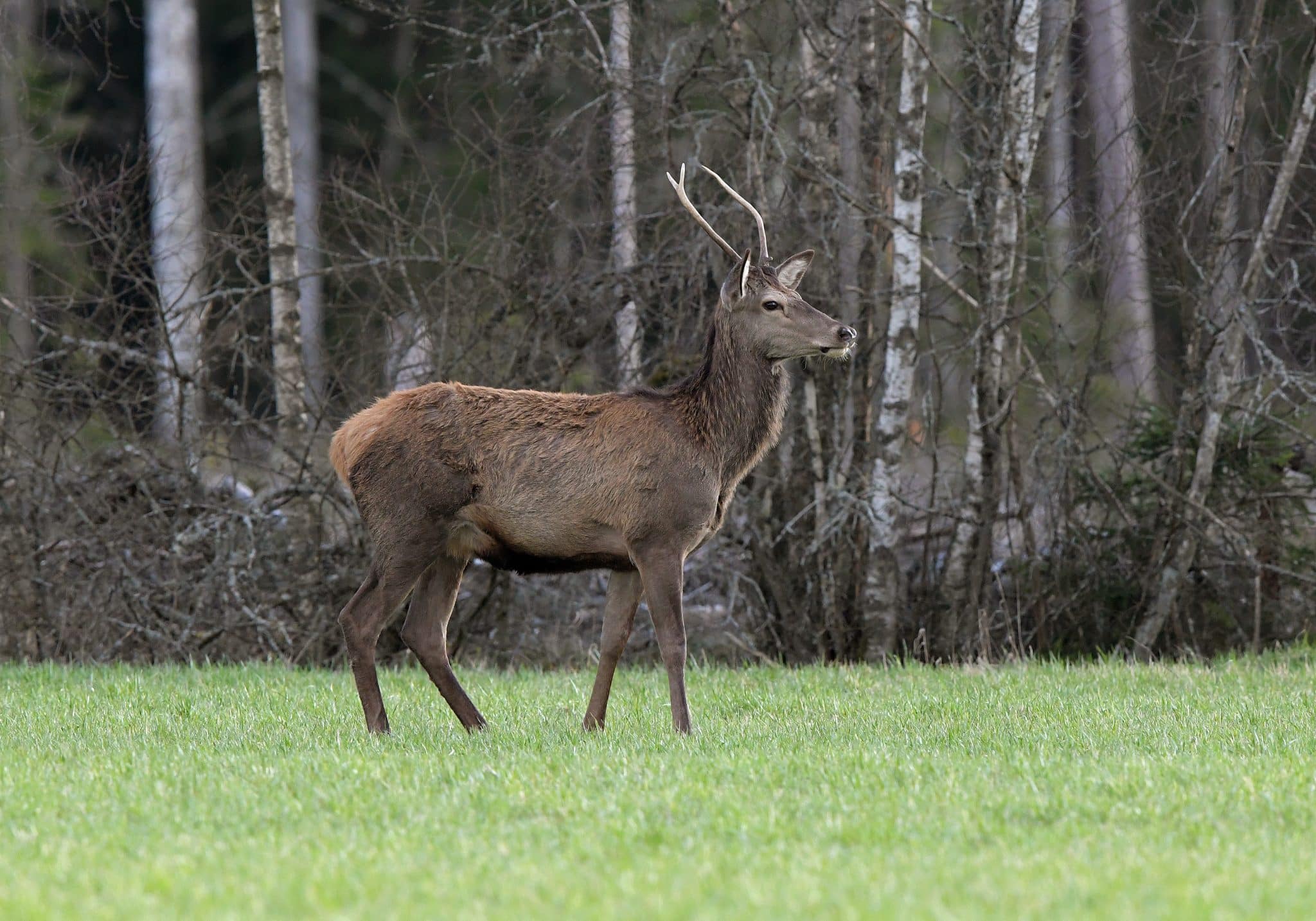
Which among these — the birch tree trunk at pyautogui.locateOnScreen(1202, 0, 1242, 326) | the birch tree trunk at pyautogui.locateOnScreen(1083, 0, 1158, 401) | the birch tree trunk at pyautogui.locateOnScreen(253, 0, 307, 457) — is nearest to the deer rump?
the birch tree trunk at pyautogui.locateOnScreen(253, 0, 307, 457)

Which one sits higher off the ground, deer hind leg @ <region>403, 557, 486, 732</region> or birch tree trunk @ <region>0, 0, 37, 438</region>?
birch tree trunk @ <region>0, 0, 37, 438</region>

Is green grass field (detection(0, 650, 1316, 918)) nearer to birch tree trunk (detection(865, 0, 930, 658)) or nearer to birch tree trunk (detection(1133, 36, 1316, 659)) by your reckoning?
birch tree trunk (detection(1133, 36, 1316, 659))

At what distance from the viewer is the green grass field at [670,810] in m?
4.61

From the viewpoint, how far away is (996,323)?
12.1 metres

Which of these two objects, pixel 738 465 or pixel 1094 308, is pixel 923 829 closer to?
pixel 738 465

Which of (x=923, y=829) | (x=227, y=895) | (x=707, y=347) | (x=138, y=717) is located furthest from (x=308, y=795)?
(x=707, y=347)

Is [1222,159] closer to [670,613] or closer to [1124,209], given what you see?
[1124,209]

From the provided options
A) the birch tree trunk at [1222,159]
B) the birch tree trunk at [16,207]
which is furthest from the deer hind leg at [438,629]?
the birch tree trunk at [1222,159]

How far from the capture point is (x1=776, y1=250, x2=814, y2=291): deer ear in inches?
343

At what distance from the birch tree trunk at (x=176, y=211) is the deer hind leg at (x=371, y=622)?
524cm

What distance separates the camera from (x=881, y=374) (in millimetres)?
13344

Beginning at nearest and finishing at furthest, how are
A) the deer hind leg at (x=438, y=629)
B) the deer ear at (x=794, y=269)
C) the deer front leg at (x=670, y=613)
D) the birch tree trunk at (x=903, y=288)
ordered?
the deer front leg at (x=670, y=613) → the deer hind leg at (x=438, y=629) → the deer ear at (x=794, y=269) → the birch tree trunk at (x=903, y=288)

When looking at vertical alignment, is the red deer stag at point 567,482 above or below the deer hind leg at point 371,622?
above

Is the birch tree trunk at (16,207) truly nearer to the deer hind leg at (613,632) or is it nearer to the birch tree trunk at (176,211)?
the birch tree trunk at (176,211)
